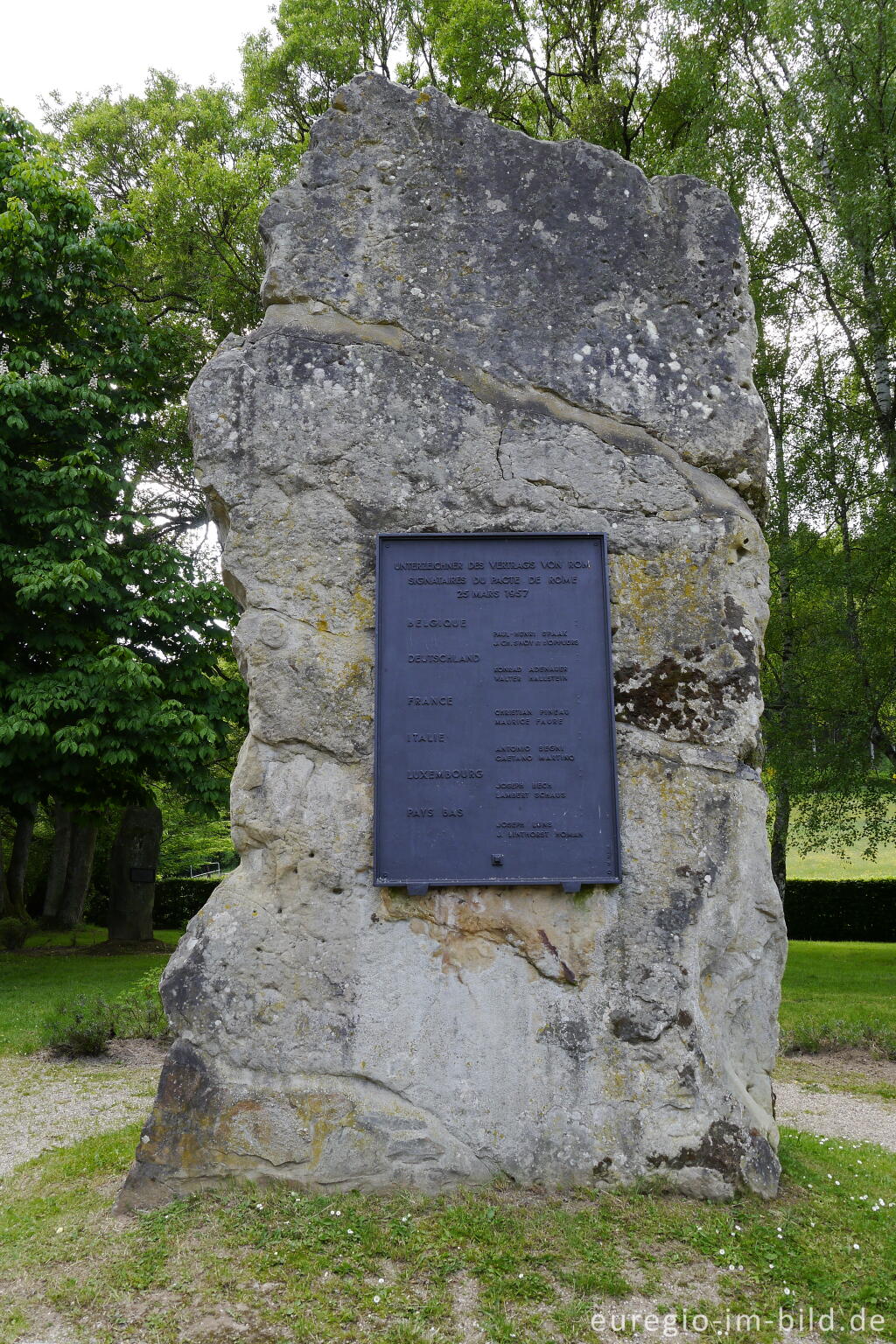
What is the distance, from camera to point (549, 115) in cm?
1769

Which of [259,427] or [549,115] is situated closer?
[259,427]

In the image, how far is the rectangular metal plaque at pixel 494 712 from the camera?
4336 mm

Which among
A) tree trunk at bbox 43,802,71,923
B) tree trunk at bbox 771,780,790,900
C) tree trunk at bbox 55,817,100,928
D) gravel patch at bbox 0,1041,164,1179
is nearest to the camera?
gravel patch at bbox 0,1041,164,1179

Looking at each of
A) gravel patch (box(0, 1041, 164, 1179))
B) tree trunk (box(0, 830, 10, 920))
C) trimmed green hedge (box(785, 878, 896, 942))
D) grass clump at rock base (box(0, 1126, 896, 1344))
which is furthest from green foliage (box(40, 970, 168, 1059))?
trimmed green hedge (box(785, 878, 896, 942))

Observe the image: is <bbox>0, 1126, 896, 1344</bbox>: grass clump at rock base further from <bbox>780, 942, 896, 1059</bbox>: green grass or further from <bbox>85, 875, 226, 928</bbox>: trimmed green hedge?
<bbox>85, 875, 226, 928</bbox>: trimmed green hedge

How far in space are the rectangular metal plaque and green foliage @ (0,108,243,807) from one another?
7.13m

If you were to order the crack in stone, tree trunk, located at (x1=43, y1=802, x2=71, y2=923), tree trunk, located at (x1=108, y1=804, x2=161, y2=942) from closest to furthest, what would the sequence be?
the crack in stone
tree trunk, located at (x1=108, y1=804, x2=161, y2=942)
tree trunk, located at (x1=43, y1=802, x2=71, y2=923)

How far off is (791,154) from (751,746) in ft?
41.9

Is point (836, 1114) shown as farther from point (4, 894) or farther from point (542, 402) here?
point (4, 894)

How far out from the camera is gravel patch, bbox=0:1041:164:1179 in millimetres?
5664

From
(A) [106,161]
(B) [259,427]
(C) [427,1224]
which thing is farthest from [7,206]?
(C) [427,1224]

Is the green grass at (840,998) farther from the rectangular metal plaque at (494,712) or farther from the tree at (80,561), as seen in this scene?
the tree at (80,561)

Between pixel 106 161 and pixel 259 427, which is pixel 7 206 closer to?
pixel 106 161

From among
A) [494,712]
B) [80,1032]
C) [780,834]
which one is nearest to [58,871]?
[80,1032]
